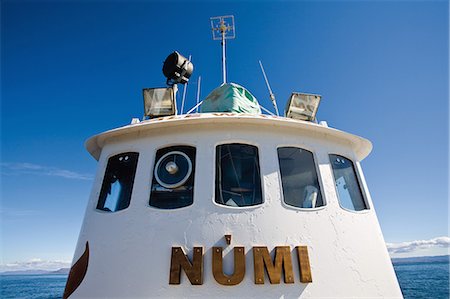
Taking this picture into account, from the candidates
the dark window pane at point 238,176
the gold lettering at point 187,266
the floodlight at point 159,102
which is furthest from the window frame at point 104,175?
the dark window pane at point 238,176

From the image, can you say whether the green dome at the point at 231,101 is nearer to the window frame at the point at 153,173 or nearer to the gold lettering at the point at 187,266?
the window frame at the point at 153,173

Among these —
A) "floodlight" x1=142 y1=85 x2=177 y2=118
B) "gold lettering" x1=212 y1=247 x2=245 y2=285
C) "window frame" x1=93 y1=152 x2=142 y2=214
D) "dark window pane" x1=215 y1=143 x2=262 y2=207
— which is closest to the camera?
"gold lettering" x1=212 y1=247 x2=245 y2=285

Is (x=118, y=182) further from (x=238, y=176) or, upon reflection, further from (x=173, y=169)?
(x=238, y=176)

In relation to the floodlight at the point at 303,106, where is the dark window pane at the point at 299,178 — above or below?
below

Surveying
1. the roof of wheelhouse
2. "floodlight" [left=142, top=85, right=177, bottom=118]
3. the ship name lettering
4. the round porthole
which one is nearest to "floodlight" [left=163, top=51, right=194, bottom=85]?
"floodlight" [left=142, top=85, right=177, bottom=118]

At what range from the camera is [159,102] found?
5.40 meters

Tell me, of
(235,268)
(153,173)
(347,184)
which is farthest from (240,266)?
(347,184)

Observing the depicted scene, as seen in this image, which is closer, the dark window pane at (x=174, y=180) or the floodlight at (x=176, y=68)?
the dark window pane at (x=174, y=180)

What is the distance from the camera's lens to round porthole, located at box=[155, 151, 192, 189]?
4.33 m

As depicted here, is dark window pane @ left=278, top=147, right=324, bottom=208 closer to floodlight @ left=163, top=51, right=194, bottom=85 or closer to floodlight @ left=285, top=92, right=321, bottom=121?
floodlight @ left=285, top=92, right=321, bottom=121

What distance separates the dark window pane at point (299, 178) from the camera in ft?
14.4

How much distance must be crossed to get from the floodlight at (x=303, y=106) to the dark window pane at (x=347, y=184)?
1.09 m

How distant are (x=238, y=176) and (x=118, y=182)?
259cm

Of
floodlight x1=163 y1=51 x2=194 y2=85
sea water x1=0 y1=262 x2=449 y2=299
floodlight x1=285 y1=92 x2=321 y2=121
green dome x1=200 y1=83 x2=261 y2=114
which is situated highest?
floodlight x1=163 y1=51 x2=194 y2=85
